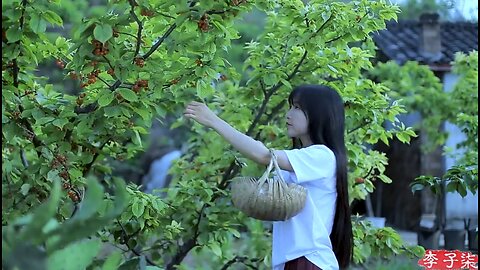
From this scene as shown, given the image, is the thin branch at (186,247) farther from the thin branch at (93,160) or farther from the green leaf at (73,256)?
the green leaf at (73,256)

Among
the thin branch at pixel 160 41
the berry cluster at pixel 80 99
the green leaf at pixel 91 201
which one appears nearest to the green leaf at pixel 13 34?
the thin branch at pixel 160 41

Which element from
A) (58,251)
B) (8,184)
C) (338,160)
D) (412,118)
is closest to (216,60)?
(338,160)

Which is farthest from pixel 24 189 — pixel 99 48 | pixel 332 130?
pixel 332 130

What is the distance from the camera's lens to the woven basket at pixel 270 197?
225 centimetres

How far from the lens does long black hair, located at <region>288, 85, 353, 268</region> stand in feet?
8.05

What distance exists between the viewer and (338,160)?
2420 millimetres

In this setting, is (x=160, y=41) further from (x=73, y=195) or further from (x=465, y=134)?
(x=465, y=134)

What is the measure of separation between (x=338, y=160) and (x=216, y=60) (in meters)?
0.63

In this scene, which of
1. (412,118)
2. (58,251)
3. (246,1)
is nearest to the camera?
(58,251)

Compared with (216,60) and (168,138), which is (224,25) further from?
(168,138)

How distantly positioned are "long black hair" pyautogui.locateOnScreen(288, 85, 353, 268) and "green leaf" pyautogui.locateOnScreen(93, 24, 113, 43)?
2.08 feet

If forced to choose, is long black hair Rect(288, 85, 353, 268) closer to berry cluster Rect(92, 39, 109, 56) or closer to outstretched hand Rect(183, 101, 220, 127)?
outstretched hand Rect(183, 101, 220, 127)

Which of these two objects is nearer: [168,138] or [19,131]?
[19,131]

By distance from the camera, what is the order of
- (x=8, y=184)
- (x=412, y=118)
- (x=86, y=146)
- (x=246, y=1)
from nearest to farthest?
(x=246, y=1)
(x=8, y=184)
(x=86, y=146)
(x=412, y=118)
